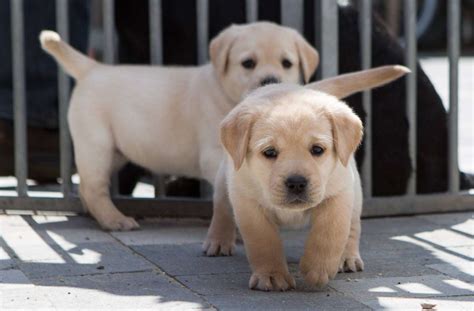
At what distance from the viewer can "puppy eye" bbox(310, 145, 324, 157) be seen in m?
3.34

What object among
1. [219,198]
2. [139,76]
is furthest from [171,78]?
[219,198]

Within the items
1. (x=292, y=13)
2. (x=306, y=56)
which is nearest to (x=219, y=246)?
(x=306, y=56)

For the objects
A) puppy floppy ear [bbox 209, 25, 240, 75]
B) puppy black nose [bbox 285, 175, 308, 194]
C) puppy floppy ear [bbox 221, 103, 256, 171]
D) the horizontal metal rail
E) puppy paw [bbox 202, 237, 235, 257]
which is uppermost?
puppy floppy ear [bbox 209, 25, 240, 75]

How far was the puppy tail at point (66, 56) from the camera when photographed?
4695 mm

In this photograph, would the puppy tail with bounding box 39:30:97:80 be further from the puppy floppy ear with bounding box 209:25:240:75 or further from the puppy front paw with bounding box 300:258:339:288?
the puppy front paw with bounding box 300:258:339:288

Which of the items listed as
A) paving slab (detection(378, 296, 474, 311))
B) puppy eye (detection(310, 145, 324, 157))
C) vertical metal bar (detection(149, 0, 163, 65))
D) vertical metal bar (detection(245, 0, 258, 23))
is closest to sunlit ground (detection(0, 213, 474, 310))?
paving slab (detection(378, 296, 474, 311))

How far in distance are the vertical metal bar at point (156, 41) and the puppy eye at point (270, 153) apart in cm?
175

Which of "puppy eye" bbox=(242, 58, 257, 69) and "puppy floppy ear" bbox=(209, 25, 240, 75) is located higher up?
"puppy floppy ear" bbox=(209, 25, 240, 75)

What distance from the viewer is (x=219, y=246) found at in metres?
4.01

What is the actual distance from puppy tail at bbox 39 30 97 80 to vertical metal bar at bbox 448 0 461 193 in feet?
A: 5.45

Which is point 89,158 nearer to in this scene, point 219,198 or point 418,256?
point 219,198

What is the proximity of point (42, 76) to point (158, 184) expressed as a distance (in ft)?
4.17

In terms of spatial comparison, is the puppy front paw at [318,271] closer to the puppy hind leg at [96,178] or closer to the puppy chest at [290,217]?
the puppy chest at [290,217]

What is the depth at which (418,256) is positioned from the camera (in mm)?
3982
